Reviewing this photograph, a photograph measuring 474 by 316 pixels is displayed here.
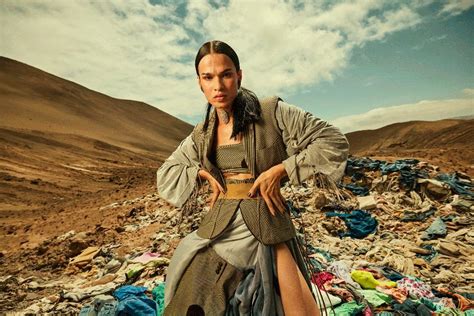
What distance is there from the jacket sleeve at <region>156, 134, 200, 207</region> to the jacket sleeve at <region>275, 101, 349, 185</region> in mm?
470

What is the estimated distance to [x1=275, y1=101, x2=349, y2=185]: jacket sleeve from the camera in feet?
4.04

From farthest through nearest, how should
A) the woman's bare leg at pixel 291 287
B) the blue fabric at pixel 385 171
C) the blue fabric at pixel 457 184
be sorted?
the blue fabric at pixel 385 171 → the blue fabric at pixel 457 184 → the woman's bare leg at pixel 291 287

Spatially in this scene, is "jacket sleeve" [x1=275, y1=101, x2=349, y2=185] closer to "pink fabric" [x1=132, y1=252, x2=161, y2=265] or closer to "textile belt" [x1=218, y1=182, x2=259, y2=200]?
"textile belt" [x1=218, y1=182, x2=259, y2=200]

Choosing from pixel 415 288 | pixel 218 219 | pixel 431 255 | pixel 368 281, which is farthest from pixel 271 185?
pixel 431 255

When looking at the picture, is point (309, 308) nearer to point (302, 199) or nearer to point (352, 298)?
point (352, 298)


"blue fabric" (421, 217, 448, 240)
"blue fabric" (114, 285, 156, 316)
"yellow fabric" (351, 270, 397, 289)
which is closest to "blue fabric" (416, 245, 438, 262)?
"blue fabric" (421, 217, 448, 240)

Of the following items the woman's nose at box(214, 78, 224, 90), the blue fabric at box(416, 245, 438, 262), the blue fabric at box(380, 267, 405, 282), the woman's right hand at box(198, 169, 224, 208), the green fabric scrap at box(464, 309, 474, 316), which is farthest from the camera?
the blue fabric at box(416, 245, 438, 262)

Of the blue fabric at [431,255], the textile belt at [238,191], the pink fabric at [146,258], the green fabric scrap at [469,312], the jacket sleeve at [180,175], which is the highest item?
the jacket sleeve at [180,175]

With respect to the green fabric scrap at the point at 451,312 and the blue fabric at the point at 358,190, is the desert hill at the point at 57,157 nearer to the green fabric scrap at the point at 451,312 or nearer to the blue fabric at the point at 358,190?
the blue fabric at the point at 358,190

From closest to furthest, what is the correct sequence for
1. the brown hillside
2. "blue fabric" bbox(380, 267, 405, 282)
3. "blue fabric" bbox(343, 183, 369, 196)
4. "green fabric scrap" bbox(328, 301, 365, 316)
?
1. "green fabric scrap" bbox(328, 301, 365, 316)
2. "blue fabric" bbox(380, 267, 405, 282)
3. "blue fabric" bbox(343, 183, 369, 196)
4. the brown hillside

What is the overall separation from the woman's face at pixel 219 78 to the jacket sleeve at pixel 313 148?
273 mm

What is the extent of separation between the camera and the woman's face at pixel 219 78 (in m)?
1.29

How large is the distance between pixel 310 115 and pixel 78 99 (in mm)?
41822

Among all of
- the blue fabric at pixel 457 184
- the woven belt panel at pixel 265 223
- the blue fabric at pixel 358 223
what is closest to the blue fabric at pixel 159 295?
the woven belt panel at pixel 265 223
